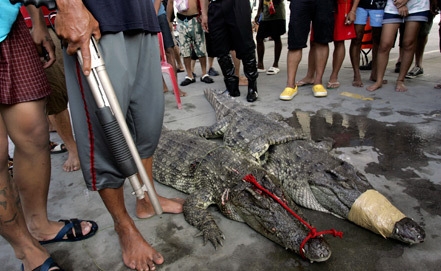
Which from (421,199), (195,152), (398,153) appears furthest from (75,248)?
(398,153)

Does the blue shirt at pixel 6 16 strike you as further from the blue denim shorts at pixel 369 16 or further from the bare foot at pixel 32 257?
the blue denim shorts at pixel 369 16

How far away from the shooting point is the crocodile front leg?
1835mm

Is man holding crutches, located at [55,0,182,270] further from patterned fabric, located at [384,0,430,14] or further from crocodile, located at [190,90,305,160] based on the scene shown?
patterned fabric, located at [384,0,430,14]

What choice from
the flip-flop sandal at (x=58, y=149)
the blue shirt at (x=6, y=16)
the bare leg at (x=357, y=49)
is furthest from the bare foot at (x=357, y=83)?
the blue shirt at (x=6, y=16)

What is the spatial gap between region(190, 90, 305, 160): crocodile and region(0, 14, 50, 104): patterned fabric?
169cm

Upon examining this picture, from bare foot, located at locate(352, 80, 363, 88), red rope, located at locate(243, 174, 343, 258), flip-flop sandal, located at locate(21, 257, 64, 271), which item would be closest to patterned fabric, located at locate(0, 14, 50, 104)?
flip-flop sandal, located at locate(21, 257, 64, 271)

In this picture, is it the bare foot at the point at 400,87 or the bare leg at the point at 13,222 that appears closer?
the bare leg at the point at 13,222

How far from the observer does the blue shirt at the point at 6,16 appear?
137 centimetres

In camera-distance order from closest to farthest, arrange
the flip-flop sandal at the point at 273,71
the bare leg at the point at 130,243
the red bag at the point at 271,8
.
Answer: the bare leg at the point at 130,243, the red bag at the point at 271,8, the flip-flop sandal at the point at 273,71

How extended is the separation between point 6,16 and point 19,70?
0.83 ft

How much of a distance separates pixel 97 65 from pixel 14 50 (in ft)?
1.74

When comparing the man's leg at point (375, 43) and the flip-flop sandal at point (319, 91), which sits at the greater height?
the man's leg at point (375, 43)

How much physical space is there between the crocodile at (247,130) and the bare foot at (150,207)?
82 cm

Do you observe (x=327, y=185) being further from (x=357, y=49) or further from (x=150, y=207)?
(x=357, y=49)
